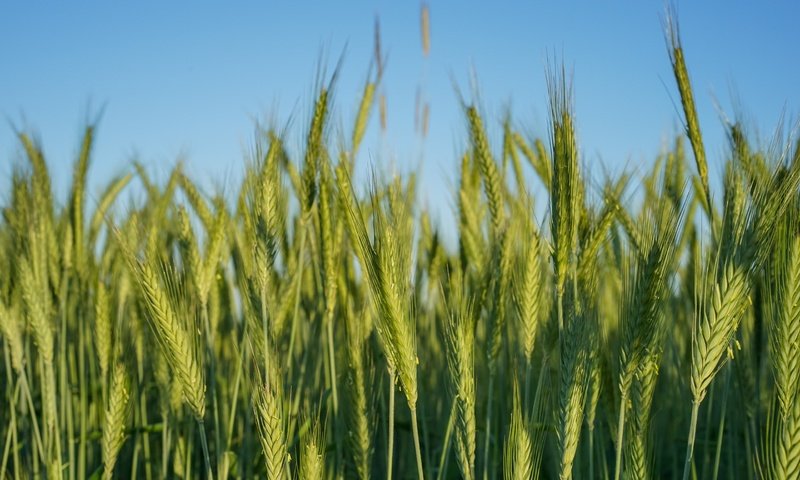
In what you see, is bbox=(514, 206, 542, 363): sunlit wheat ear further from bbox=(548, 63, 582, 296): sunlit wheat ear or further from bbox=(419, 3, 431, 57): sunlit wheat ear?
bbox=(419, 3, 431, 57): sunlit wheat ear

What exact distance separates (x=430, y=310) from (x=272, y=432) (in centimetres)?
186

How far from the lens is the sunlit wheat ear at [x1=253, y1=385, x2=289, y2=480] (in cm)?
164

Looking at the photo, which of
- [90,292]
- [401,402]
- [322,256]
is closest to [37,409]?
[90,292]

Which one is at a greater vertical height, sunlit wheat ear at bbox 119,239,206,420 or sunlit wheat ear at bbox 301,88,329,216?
sunlit wheat ear at bbox 301,88,329,216

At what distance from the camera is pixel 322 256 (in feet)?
7.84

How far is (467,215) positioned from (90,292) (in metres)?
1.51

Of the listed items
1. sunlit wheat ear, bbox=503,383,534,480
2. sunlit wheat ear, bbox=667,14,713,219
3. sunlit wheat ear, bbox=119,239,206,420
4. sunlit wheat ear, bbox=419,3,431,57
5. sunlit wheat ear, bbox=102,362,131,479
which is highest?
sunlit wheat ear, bbox=419,3,431,57

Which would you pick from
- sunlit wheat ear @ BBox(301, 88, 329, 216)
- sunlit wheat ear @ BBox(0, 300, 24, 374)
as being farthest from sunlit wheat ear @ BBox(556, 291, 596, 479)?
sunlit wheat ear @ BBox(0, 300, 24, 374)

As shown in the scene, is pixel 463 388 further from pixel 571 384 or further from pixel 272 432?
pixel 272 432

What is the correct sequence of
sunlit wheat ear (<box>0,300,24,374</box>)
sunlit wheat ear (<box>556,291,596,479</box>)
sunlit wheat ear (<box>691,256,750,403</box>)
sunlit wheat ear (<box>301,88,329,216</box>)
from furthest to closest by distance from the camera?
1. sunlit wheat ear (<box>0,300,24,374</box>)
2. sunlit wheat ear (<box>301,88,329,216</box>)
3. sunlit wheat ear (<box>556,291,596,479</box>)
4. sunlit wheat ear (<box>691,256,750,403</box>)

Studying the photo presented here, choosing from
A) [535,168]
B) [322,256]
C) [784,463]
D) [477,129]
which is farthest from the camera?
[535,168]

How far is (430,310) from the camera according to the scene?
11.4 feet

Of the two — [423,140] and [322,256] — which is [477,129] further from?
[423,140]

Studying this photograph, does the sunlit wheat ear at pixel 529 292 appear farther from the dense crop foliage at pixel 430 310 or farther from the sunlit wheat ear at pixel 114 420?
the sunlit wheat ear at pixel 114 420
